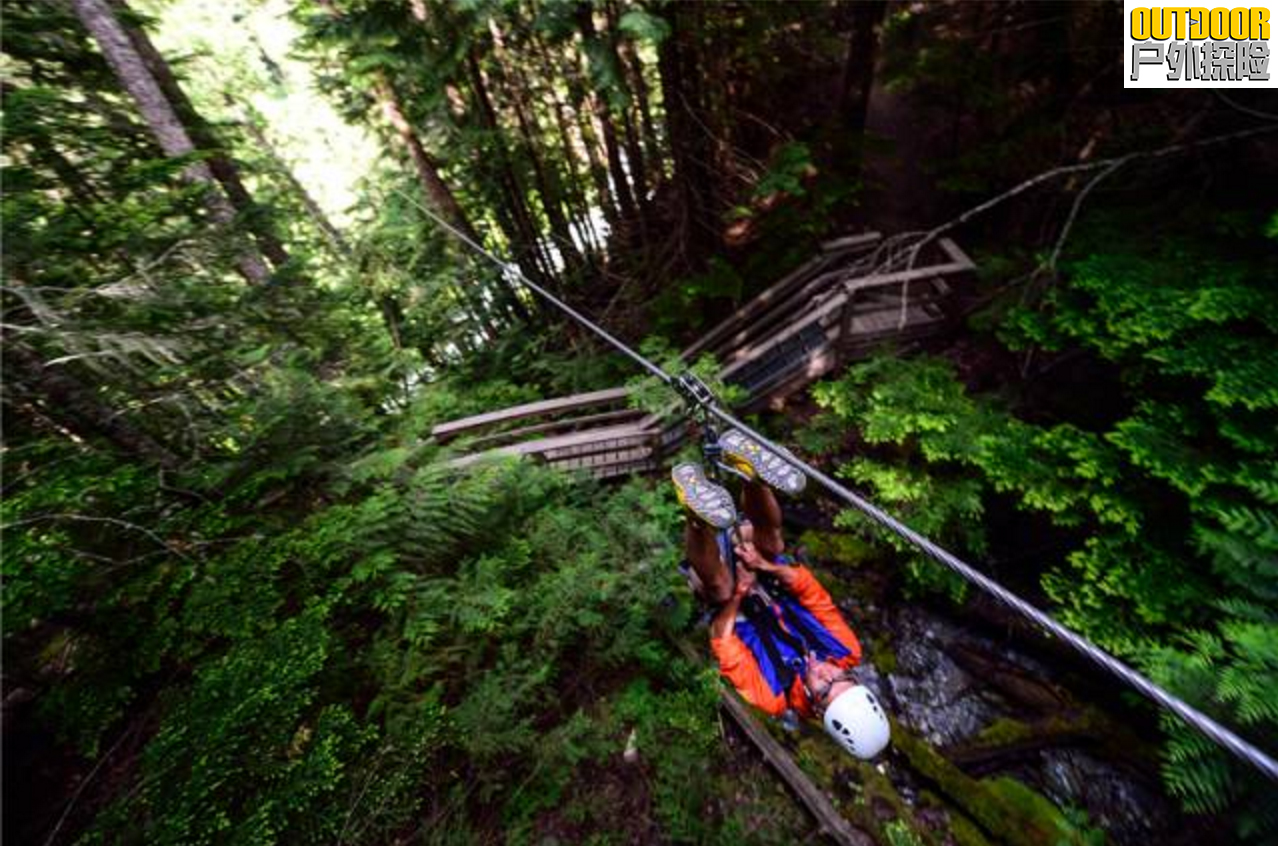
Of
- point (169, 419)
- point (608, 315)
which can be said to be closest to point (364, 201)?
point (608, 315)

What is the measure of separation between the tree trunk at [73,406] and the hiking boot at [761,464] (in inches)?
166

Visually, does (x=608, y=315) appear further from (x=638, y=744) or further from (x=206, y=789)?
(x=206, y=789)

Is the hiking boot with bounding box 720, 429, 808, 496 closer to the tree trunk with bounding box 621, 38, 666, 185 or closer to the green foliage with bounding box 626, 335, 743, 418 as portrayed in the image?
the green foliage with bounding box 626, 335, 743, 418

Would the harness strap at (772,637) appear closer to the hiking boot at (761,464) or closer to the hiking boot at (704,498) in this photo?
the hiking boot at (761,464)

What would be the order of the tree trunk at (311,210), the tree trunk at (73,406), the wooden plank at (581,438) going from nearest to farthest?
the tree trunk at (73,406)
the wooden plank at (581,438)
the tree trunk at (311,210)

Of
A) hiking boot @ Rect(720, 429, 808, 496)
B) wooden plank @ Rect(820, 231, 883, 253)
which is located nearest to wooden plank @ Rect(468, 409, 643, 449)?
hiking boot @ Rect(720, 429, 808, 496)

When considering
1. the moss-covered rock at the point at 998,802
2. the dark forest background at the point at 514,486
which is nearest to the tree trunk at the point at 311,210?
the dark forest background at the point at 514,486

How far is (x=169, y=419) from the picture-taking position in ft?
14.4

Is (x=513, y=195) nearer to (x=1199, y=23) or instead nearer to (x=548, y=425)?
(x=548, y=425)

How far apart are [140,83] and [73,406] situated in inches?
161

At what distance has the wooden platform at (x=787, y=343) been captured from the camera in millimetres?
6996

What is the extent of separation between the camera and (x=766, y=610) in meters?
4.88

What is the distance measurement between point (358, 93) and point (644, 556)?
31.1ft

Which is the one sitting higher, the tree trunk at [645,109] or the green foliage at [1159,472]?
the tree trunk at [645,109]
